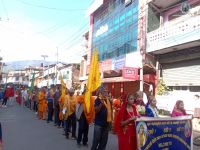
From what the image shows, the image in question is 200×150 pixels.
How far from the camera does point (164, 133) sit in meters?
6.38

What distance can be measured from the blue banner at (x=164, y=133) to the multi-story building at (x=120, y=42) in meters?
14.0

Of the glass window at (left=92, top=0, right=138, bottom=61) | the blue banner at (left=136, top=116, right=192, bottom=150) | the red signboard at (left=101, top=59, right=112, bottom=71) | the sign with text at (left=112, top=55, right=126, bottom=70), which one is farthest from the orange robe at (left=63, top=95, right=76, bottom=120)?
the red signboard at (left=101, top=59, right=112, bottom=71)

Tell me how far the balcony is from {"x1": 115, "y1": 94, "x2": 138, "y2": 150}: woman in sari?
10259mm

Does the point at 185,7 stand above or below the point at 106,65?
above

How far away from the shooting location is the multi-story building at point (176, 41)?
1739 cm

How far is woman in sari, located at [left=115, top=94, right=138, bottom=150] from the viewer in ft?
21.6

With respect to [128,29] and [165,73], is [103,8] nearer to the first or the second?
[128,29]

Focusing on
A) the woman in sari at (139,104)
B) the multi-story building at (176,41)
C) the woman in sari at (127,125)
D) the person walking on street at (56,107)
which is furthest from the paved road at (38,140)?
the multi-story building at (176,41)

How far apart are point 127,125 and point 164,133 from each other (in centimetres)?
74

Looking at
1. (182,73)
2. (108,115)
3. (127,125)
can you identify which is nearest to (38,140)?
(108,115)

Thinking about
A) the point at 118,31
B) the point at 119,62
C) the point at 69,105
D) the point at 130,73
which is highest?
the point at 118,31

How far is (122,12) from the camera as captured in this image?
91.9 ft

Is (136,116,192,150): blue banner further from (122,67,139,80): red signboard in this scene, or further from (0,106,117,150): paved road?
(122,67,139,80): red signboard

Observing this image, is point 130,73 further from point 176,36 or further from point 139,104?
point 139,104
